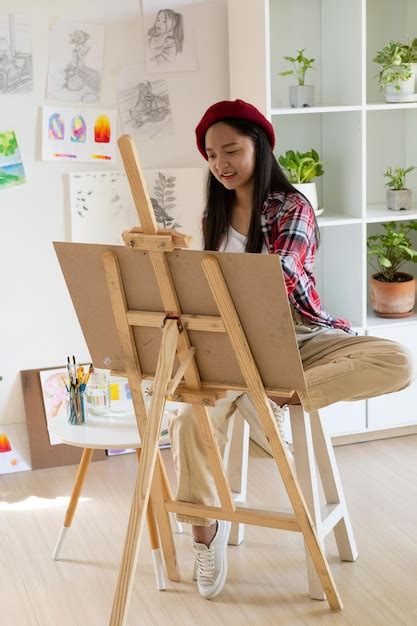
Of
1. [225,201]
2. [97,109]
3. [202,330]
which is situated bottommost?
[202,330]

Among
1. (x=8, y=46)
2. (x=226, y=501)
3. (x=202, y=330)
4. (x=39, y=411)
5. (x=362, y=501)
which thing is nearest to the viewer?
(x=202, y=330)

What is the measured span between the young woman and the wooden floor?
135 millimetres

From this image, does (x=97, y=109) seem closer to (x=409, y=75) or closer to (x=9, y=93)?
(x=9, y=93)

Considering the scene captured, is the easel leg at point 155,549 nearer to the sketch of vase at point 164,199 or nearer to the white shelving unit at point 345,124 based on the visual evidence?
the white shelving unit at point 345,124

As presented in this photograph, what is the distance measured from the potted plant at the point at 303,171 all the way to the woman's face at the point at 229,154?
0.87 m

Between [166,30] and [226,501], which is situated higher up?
[166,30]

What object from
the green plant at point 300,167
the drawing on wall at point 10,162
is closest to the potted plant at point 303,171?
the green plant at point 300,167

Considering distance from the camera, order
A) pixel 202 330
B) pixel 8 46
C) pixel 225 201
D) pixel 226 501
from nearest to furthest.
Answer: pixel 202 330, pixel 226 501, pixel 225 201, pixel 8 46

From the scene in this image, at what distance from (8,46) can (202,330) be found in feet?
5.58

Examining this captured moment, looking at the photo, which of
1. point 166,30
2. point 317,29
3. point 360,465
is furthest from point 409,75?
point 360,465

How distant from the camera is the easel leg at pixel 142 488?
2260 mm

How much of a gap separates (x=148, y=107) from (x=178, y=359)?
1.56m

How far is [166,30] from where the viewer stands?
147 inches

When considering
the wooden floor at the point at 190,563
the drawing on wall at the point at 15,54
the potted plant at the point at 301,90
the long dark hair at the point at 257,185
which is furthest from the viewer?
the potted plant at the point at 301,90
